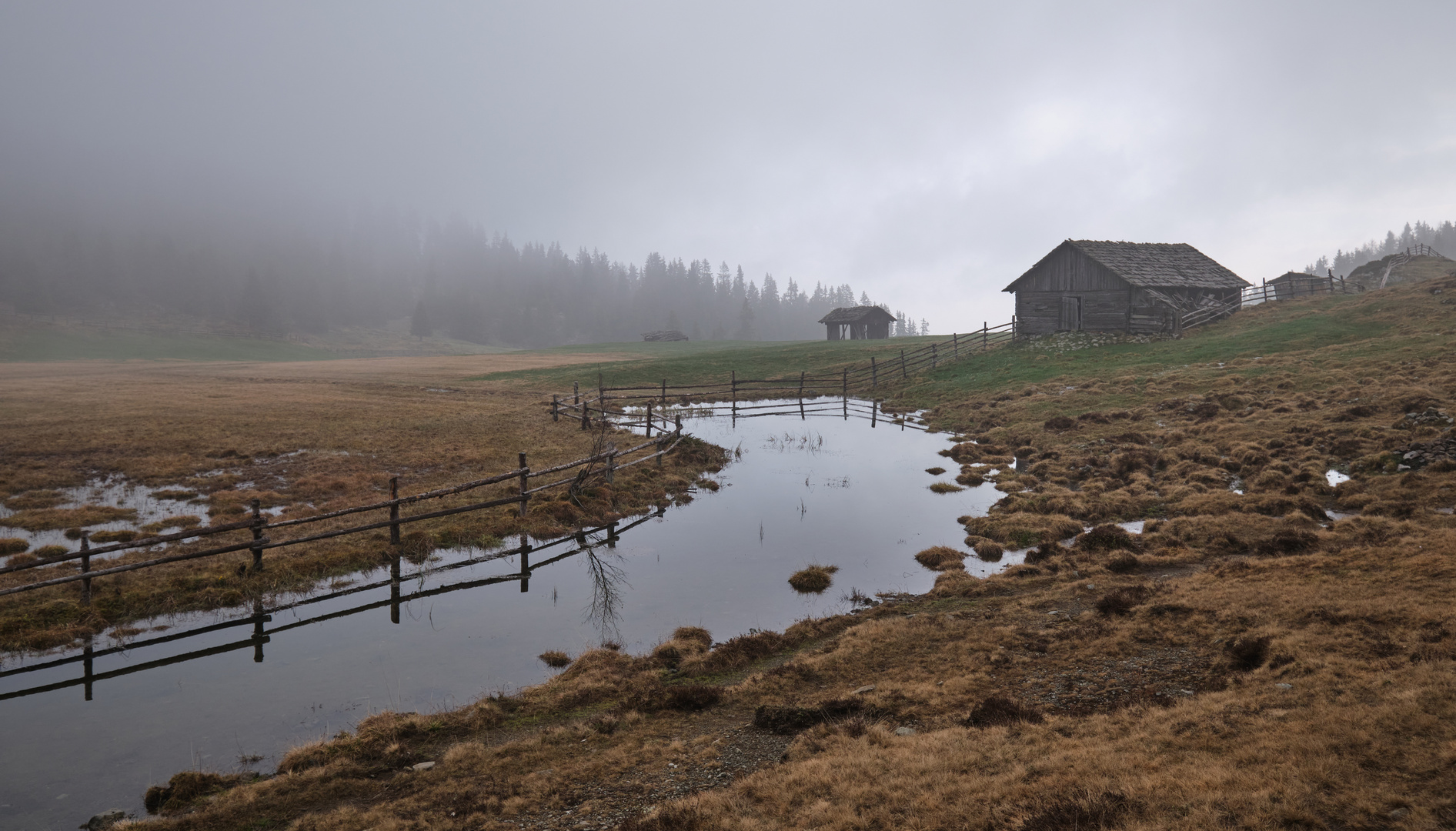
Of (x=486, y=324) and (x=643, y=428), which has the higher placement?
(x=486, y=324)

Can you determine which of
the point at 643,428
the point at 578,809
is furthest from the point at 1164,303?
the point at 578,809

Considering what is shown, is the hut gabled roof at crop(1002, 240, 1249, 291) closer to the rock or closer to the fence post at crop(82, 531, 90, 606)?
the fence post at crop(82, 531, 90, 606)

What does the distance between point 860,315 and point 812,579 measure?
80.0 m

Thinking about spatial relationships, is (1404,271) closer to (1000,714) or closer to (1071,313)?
(1071,313)

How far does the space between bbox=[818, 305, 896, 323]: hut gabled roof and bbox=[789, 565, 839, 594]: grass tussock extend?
256 feet

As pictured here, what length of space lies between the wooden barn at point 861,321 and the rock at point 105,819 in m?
86.6

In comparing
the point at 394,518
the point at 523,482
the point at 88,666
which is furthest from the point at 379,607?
the point at 523,482

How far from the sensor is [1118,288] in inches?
1804

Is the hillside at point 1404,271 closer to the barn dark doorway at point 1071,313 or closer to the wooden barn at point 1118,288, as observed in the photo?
the wooden barn at point 1118,288

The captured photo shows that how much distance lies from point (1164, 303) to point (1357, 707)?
4532 cm

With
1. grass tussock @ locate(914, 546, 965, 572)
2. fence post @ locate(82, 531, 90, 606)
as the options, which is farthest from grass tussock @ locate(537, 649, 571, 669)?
fence post @ locate(82, 531, 90, 606)

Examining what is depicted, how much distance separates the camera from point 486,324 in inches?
6580

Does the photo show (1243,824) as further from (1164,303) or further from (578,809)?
(1164,303)

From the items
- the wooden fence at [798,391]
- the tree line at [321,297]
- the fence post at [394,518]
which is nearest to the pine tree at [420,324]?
the tree line at [321,297]
